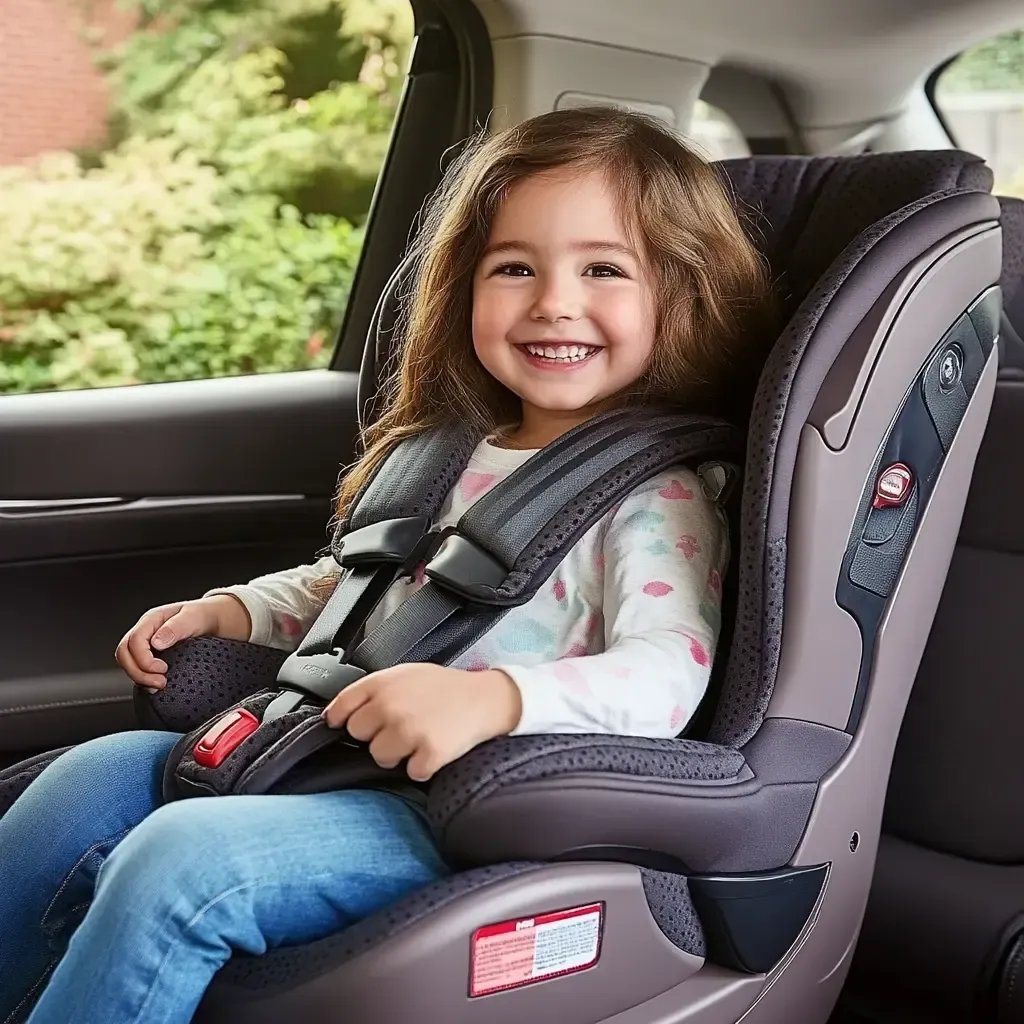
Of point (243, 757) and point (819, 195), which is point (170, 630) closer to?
point (243, 757)

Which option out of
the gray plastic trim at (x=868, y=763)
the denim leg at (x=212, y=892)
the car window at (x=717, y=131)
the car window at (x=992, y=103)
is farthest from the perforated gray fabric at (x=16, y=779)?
the car window at (x=992, y=103)

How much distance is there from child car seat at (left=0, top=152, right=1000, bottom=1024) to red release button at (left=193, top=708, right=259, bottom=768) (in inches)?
7.2

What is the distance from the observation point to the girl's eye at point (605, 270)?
60.9 inches

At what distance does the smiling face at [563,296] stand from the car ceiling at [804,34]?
83cm

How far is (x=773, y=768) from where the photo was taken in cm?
131

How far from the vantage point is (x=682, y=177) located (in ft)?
5.19

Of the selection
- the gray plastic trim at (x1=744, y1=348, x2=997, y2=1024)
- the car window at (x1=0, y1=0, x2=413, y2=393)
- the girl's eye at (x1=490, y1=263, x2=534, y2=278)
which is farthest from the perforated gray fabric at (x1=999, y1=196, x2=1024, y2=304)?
the car window at (x1=0, y1=0, x2=413, y2=393)

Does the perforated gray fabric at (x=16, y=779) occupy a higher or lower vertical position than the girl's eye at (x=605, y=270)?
lower

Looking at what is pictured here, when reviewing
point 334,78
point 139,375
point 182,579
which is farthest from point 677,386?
point 334,78

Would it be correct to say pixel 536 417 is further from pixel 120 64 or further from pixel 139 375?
pixel 120 64

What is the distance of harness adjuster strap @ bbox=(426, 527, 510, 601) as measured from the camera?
1393mm

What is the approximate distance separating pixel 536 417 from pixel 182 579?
3.11 ft

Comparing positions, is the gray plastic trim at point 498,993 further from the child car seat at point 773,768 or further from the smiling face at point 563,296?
the smiling face at point 563,296

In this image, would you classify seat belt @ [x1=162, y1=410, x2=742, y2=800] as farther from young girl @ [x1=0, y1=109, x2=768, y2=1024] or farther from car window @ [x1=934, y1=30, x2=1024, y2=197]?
car window @ [x1=934, y1=30, x2=1024, y2=197]
